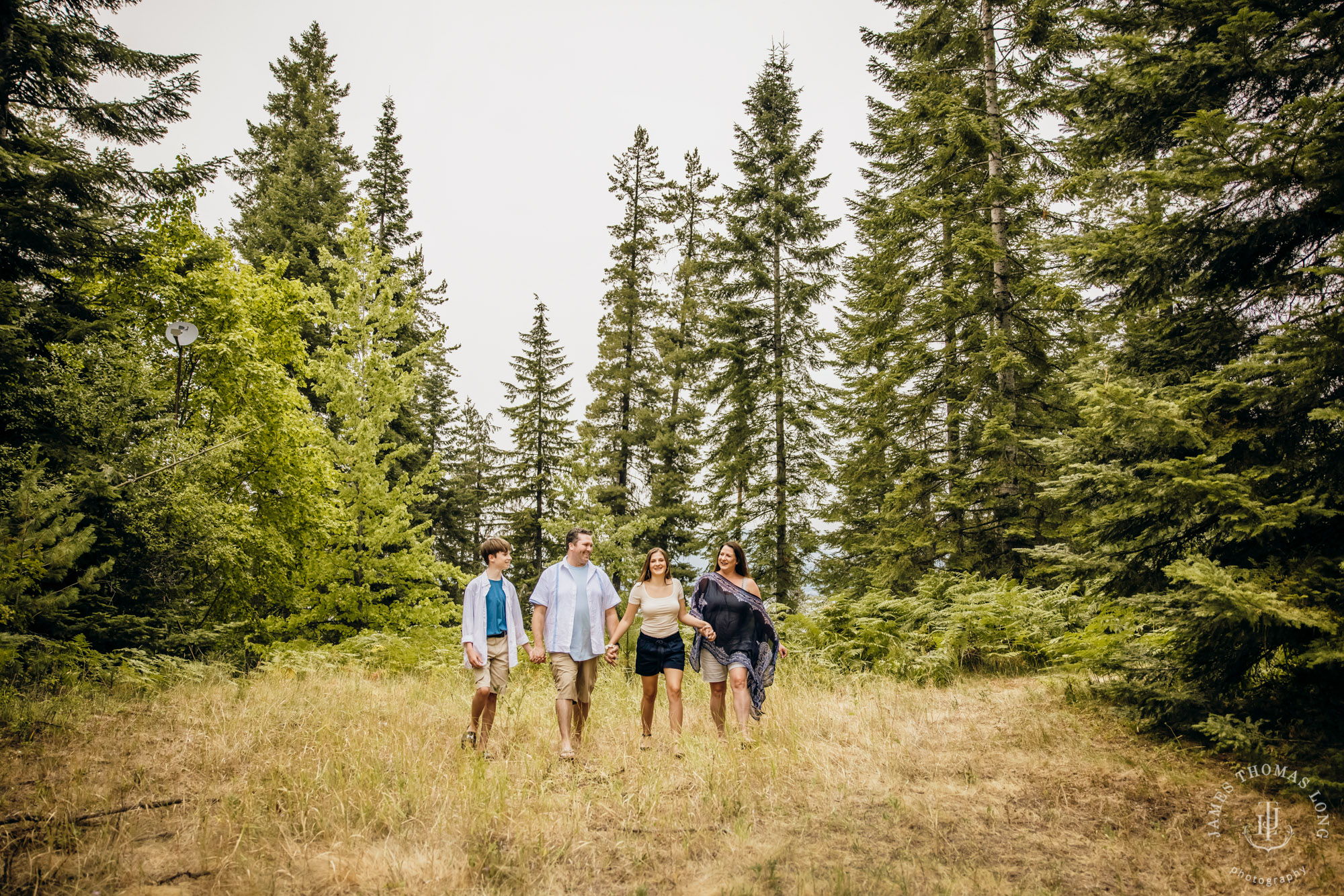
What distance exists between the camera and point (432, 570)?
522 inches

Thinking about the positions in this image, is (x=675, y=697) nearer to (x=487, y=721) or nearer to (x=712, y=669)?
(x=712, y=669)

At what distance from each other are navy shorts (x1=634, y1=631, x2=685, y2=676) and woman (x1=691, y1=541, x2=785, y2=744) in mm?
215

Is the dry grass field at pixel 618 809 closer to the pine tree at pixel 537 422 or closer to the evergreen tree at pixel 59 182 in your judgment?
the evergreen tree at pixel 59 182

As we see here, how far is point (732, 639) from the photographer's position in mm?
6195

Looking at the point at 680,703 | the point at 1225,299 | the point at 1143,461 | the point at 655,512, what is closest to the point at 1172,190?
the point at 1225,299

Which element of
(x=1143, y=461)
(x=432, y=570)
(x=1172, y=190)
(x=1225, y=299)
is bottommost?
(x=432, y=570)

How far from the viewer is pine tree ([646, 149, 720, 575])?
2058 cm

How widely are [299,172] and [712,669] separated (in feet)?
69.2

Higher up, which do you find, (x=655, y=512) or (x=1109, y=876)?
(x=655, y=512)

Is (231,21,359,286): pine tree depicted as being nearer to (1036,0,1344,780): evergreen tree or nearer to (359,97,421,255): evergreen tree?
(359,97,421,255): evergreen tree

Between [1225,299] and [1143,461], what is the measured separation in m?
1.74

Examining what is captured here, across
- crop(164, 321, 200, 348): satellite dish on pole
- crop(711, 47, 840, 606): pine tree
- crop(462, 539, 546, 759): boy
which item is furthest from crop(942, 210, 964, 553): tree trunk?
crop(164, 321, 200, 348): satellite dish on pole

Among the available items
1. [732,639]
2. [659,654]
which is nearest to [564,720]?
[659,654]

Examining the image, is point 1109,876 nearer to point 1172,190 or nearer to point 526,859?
point 526,859
